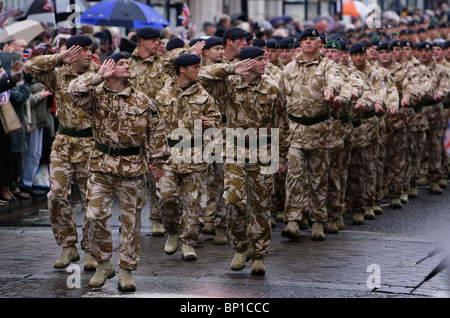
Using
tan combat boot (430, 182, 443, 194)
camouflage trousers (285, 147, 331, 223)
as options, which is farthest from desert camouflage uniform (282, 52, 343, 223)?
tan combat boot (430, 182, 443, 194)

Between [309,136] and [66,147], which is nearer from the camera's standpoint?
[66,147]

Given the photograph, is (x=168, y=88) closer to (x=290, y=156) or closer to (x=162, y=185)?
(x=162, y=185)

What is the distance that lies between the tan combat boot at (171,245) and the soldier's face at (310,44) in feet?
9.01

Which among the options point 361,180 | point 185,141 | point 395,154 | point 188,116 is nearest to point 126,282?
point 185,141

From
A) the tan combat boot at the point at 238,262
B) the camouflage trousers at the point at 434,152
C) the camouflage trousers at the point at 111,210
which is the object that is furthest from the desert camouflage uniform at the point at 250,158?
the camouflage trousers at the point at 434,152

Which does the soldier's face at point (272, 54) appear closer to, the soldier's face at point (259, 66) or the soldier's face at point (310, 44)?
the soldier's face at point (310, 44)

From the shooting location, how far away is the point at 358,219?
13188 millimetres

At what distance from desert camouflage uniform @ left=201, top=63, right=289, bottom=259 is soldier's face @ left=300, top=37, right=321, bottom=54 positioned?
205cm

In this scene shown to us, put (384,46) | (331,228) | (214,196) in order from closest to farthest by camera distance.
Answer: (214,196)
(331,228)
(384,46)

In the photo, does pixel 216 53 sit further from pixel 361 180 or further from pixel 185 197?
pixel 361 180

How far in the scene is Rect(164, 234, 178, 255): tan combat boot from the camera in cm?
1069

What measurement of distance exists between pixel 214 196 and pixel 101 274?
3256 mm

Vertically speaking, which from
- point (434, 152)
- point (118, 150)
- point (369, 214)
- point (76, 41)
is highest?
point (76, 41)

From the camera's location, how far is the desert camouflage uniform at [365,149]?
13281mm
